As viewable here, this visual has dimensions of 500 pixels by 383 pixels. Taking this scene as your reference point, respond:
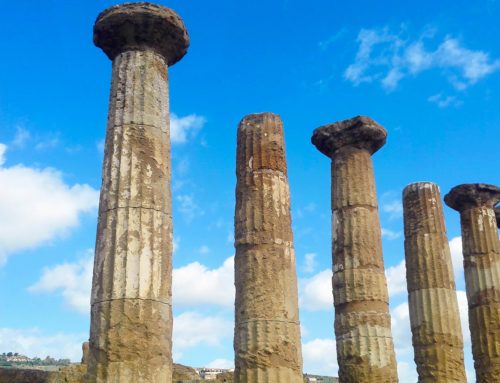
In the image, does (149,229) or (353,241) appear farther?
(353,241)

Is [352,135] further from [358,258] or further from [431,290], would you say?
[431,290]

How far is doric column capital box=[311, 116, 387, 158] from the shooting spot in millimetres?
18812

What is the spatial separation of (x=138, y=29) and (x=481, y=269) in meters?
15.8

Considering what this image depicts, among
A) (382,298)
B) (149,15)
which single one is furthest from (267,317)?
(149,15)

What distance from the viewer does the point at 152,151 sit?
36.3 ft

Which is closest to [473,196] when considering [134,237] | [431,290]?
[431,290]

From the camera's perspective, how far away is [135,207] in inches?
415

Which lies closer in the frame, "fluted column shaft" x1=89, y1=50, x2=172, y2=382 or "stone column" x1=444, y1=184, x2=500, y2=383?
"fluted column shaft" x1=89, y1=50, x2=172, y2=382

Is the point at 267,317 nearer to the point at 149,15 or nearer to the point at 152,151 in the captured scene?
the point at 152,151

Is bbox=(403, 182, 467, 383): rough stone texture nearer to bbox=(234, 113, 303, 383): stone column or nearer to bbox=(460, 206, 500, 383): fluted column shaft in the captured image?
bbox=(460, 206, 500, 383): fluted column shaft

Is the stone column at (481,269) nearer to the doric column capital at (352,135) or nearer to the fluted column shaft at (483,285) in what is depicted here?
the fluted column shaft at (483,285)

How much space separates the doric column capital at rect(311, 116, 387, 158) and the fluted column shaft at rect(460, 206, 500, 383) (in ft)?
20.5

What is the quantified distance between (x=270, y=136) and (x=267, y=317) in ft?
14.0

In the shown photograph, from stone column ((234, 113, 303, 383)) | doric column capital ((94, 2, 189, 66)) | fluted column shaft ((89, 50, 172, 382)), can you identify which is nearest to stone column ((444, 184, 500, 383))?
stone column ((234, 113, 303, 383))
